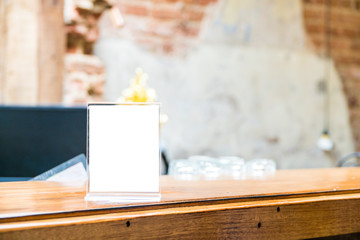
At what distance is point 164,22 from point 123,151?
112 inches

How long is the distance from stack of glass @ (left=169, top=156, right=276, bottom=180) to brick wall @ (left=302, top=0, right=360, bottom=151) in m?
3.03

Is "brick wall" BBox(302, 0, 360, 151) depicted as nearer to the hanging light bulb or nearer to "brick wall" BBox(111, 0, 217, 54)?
the hanging light bulb

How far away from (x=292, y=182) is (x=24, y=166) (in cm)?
78

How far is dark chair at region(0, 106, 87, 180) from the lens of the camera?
126 centimetres

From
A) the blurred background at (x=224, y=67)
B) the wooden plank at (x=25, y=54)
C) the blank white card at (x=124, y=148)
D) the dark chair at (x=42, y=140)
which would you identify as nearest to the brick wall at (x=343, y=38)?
the blurred background at (x=224, y=67)

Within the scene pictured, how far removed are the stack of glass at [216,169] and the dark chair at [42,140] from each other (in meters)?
0.38

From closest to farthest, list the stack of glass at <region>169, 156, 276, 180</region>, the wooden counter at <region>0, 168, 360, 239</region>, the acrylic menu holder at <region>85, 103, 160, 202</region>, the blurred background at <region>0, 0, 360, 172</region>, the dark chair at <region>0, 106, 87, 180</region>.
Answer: the wooden counter at <region>0, 168, 360, 239</region> → the acrylic menu holder at <region>85, 103, 160, 202</region> → the stack of glass at <region>169, 156, 276, 180</region> → the dark chair at <region>0, 106, 87, 180</region> → the blurred background at <region>0, 0, 360, 172</region>

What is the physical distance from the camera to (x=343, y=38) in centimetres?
395

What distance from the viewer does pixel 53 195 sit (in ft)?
2.19

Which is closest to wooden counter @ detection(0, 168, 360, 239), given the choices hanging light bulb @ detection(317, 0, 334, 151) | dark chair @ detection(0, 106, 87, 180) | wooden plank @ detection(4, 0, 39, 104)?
dark chair @ detection(0, 106, 87, 180)

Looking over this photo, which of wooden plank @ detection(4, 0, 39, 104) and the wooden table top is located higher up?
wooden plank @ detection(4, 0, 39, 104)

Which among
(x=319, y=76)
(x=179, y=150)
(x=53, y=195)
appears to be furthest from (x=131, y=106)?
(x=319, y=76)

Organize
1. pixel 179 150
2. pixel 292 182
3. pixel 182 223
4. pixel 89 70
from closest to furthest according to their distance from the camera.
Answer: pixel 182 223 → pixel 292 182 → pixel 89 70 → pixel 179 150

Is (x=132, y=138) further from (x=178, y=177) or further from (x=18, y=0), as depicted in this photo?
(x=18, y=0)
